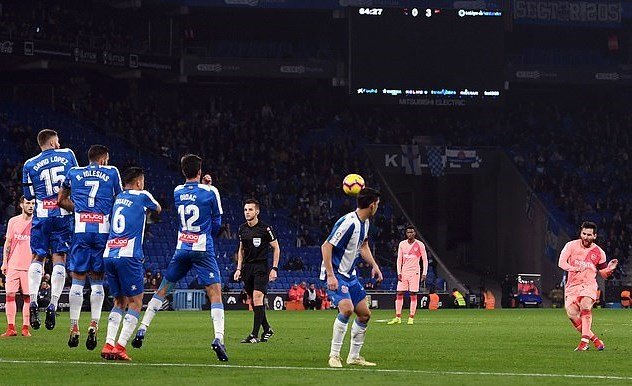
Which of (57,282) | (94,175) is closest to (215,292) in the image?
(94,175)

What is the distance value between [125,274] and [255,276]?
22.5 ft

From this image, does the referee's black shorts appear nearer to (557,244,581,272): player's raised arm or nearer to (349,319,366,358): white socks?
(557,244,581,272): player's raised arm

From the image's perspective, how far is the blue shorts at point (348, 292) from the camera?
16.6 m

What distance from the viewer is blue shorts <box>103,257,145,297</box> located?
17016mm

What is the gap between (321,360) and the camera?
18125 mm

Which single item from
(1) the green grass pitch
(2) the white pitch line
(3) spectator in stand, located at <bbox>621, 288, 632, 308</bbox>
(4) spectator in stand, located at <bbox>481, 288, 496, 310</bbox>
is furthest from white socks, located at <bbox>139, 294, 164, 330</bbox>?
(3) spectator in stand, located at <bbox>621, 288, 632, 308</bbox>

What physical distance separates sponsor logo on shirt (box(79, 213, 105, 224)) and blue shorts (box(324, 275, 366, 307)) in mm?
3872

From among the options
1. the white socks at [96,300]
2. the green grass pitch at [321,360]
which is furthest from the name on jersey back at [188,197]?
the green grass pitch at [321,360]

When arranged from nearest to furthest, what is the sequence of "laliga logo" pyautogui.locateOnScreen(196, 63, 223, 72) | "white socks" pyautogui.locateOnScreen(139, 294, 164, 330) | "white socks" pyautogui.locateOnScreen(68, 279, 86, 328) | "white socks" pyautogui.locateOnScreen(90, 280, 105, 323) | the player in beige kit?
"white socks" pyautogui.locateOnScreen(139, 294, 164, 330), "white socks" pyautogui.locateOnScreen(90, 280, 105, 323), "white socks" pyautogui.locateOnScreen(68, 279, 86, 328), the player in beige kit, "laliga logo" pyautogui.locateOnScreen(196, 63, 223, 72)

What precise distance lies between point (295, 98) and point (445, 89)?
13.7 metres

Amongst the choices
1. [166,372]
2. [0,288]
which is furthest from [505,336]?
[0,288]

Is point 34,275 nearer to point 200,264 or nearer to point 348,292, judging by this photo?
point 200,264

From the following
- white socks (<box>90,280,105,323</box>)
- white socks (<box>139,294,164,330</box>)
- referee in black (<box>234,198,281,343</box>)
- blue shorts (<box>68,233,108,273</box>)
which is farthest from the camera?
referee in black (<box>234,198,281,343</box>)

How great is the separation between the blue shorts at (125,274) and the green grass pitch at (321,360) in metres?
0.99
